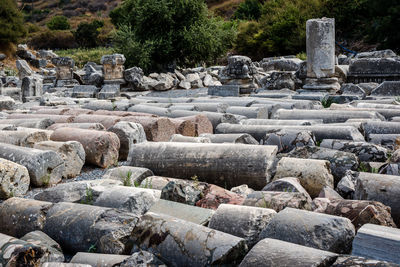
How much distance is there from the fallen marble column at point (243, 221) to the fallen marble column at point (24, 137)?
403 cm

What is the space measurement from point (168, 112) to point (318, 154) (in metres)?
4.55

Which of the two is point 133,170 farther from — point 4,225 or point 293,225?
point 293,225

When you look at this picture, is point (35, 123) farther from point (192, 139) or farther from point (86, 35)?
point (86, 35)

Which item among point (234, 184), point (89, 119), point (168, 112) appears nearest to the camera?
point (234, 184)

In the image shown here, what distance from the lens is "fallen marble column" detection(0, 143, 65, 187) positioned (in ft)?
17.6

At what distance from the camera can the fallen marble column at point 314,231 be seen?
3016 mm

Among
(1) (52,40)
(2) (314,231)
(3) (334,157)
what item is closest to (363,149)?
(3) (334,157)

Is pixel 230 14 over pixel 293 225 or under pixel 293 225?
over

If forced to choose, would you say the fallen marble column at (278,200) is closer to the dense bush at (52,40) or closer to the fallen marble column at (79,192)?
the fallen marble column at (79,192)

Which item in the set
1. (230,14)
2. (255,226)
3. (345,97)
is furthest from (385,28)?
(230,14)

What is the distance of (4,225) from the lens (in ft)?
13.2

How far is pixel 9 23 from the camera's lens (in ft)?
94.7

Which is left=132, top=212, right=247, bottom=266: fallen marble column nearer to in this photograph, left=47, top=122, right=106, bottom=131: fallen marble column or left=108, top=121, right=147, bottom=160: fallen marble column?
left=108, top=121, right=147, bottom=160: fallen marble column

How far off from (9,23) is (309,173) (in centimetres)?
2898
